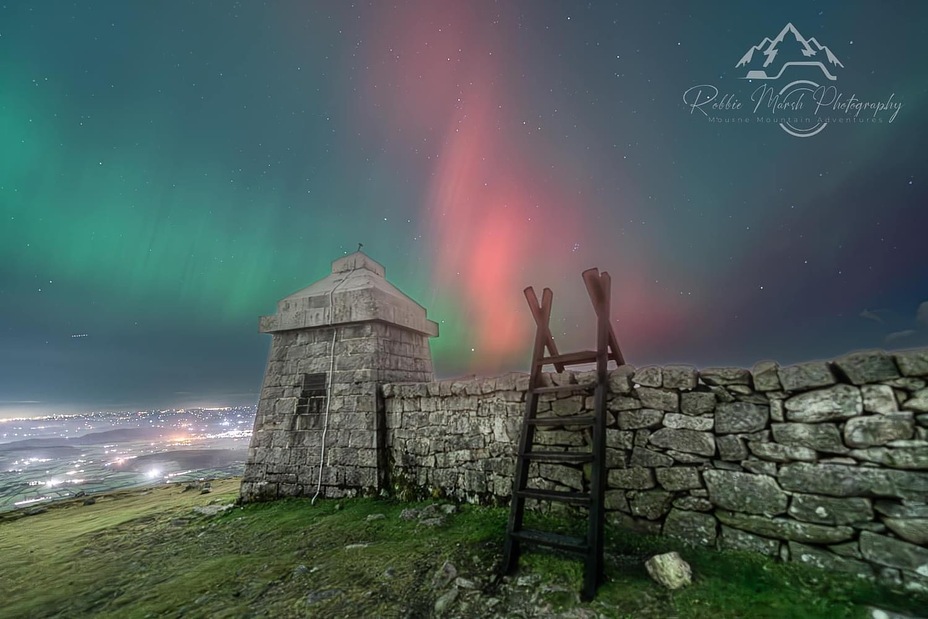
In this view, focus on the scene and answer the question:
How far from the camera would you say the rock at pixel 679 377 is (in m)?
3.92

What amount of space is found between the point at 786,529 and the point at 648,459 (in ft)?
4.02

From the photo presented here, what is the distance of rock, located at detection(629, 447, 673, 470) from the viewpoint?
12.9 ft

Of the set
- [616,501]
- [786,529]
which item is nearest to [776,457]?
[786,529]

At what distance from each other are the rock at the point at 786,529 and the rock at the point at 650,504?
0.47 meters

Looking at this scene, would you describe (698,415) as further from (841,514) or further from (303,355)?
(303,355)

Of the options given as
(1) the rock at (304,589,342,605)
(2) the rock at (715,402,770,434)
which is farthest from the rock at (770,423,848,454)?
(1) the rock at (304,589,342,605)

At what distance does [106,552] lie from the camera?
17.3 feet

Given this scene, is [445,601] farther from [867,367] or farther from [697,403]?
[867,367]

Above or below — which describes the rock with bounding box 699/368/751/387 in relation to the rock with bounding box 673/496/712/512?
above

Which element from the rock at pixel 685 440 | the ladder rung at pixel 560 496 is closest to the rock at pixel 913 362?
the rock at pixel 685 440

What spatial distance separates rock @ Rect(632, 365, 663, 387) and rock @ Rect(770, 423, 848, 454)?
1.07 m

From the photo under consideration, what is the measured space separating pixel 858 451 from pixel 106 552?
9.58 m

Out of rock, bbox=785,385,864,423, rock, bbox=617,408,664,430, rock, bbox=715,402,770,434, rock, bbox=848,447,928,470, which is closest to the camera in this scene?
rock, bbox=848,447,928,470

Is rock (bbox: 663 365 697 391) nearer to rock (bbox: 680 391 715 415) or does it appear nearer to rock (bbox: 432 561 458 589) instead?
rock (bbox: 680 391 715 415)
